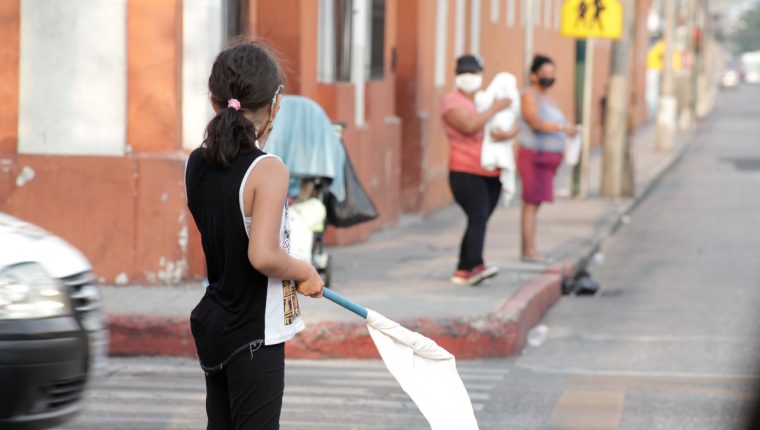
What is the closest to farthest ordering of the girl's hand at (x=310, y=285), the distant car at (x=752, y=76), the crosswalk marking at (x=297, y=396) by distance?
the girl's hand at (x=310, y=285) → the crosswalk marking at (x=297, y=396) → the distant car at (x=752, y=76)

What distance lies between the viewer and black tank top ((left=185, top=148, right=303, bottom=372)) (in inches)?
186

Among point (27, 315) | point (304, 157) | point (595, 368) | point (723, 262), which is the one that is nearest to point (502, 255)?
point (723, 262)

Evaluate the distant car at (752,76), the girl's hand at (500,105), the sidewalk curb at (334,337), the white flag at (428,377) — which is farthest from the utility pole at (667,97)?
the distant car at (752,76)

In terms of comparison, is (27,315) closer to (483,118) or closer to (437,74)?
(483,118)

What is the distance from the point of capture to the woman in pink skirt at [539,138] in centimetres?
1299

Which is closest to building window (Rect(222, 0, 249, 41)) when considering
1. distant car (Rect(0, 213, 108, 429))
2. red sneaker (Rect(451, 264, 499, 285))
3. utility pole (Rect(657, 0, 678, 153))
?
red sneaker (Rect(451, 264, 499, 285))

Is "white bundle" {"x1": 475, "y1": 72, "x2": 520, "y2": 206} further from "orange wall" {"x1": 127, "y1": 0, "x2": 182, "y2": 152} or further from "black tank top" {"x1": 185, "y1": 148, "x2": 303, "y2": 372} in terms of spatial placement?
"black tank top" {"x1": 185, "y1": 148, "x2": 303, "y2": 372}

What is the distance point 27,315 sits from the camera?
564cm

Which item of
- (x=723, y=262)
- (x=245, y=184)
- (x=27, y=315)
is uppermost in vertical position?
(x=245, y=184)

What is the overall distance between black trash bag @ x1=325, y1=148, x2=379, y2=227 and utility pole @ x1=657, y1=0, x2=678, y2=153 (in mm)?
27515

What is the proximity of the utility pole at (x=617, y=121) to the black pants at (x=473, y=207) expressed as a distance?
1166cm

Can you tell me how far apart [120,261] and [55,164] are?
2.65ft

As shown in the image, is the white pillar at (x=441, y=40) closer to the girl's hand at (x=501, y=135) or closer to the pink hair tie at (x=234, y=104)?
the girl's hand at (x=501, y=135)

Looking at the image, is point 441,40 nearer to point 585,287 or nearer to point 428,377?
point 585,287
